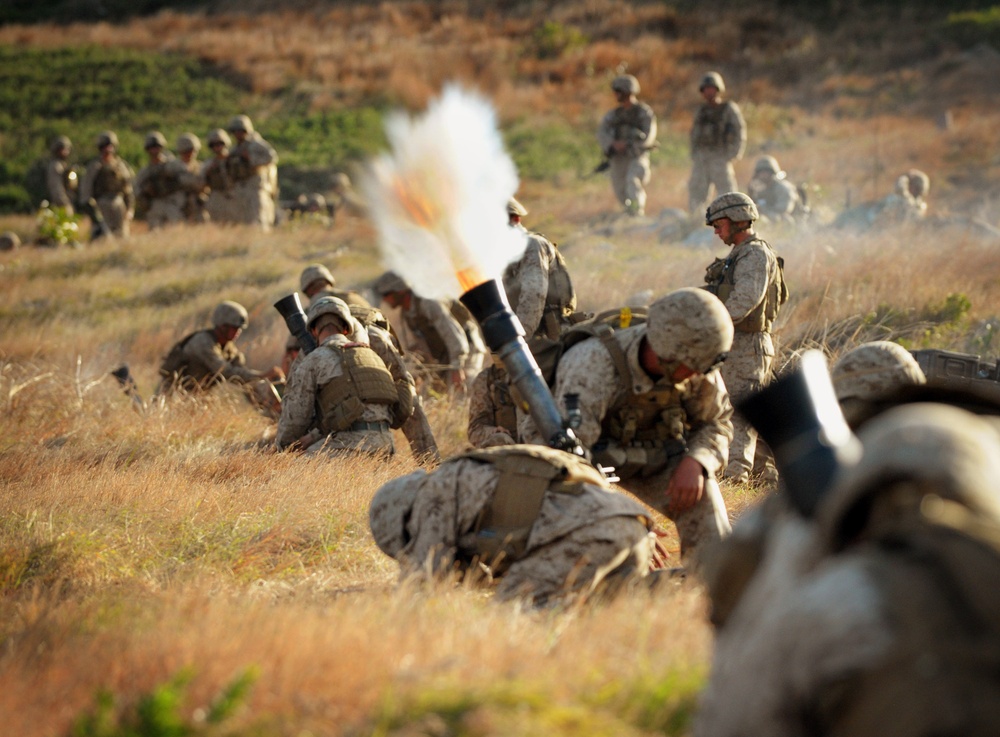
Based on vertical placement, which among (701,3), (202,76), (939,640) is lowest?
(202,76)

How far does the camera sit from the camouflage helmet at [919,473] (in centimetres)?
262

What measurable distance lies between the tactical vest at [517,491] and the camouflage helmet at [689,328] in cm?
80

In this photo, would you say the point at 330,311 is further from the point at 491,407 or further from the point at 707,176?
the point at 707,176

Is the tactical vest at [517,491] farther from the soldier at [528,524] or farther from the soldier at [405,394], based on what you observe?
the soldier at [405,394]

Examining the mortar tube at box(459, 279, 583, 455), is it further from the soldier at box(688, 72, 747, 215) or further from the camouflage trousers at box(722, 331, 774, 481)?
the soldier at box(688, 72, 747, 215)

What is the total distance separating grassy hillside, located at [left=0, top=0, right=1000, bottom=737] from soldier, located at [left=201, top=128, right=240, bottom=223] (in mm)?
1228

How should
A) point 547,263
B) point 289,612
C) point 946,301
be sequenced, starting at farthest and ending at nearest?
point 946,301
point 547,263
point 289,612

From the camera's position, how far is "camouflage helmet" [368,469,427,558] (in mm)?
5219

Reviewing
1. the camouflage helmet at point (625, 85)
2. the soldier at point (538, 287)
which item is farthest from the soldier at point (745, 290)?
the camouflage helmet at point (625, 85)

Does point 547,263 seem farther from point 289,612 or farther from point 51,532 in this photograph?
point 289,612

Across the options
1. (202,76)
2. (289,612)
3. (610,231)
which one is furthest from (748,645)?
(202,76)

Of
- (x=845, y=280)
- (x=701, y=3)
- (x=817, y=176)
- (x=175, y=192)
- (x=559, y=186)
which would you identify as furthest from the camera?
(x=701, y=3)

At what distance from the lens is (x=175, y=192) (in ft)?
69.8

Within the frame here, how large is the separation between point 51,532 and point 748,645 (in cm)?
457
